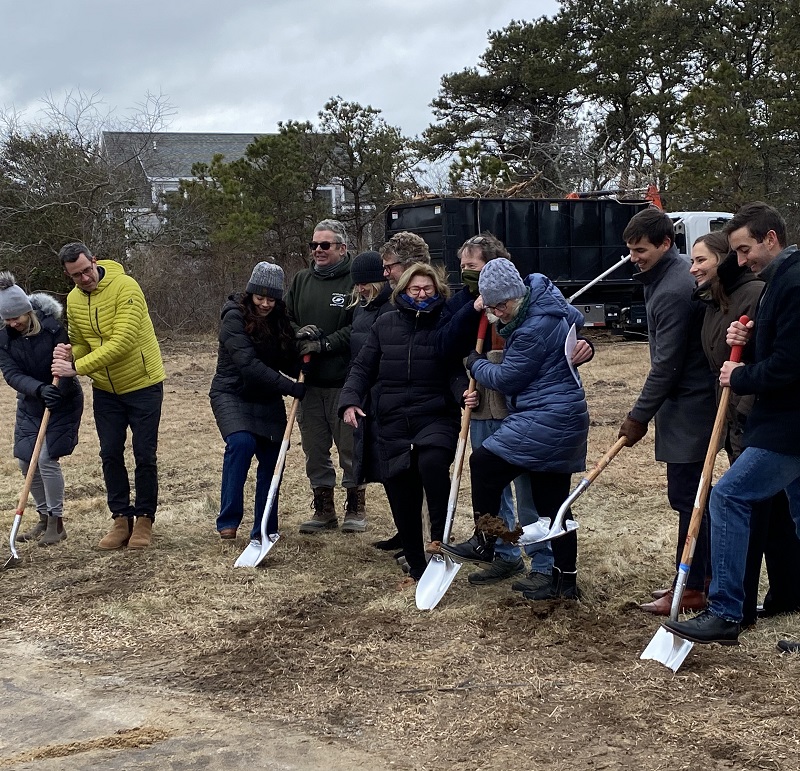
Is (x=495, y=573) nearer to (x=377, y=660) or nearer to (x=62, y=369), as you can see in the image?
(x=377, y=660)

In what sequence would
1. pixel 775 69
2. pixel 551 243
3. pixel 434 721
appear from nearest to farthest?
1. pixel 434 721
2. pixel 551 243
3. pixel 775 69

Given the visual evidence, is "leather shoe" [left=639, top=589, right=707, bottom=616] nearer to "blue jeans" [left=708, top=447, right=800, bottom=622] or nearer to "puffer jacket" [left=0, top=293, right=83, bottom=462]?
"blue jeans" [left=708, top=447, right=800, bottom=622]

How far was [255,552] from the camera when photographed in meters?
6.45

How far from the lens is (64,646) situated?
207 inches

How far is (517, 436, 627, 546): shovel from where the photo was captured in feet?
17.0

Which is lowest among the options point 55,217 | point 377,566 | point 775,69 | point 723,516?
point 377,566

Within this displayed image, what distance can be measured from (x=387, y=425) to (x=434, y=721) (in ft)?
6.94

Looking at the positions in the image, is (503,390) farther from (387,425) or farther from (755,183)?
(755,183)

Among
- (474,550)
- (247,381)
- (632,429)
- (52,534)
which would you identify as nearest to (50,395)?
(52,534)

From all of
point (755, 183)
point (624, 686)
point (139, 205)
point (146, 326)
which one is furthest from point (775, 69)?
point (624, 686)

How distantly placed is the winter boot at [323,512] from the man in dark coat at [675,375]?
2811 millimetres

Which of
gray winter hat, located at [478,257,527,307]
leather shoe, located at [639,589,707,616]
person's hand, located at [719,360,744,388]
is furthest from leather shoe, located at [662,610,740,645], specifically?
gray winter hat, located at [478,257,527,307]

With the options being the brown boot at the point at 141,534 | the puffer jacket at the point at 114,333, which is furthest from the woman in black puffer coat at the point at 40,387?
the brown boot at the point at 141,534

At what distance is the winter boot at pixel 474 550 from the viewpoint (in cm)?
542
